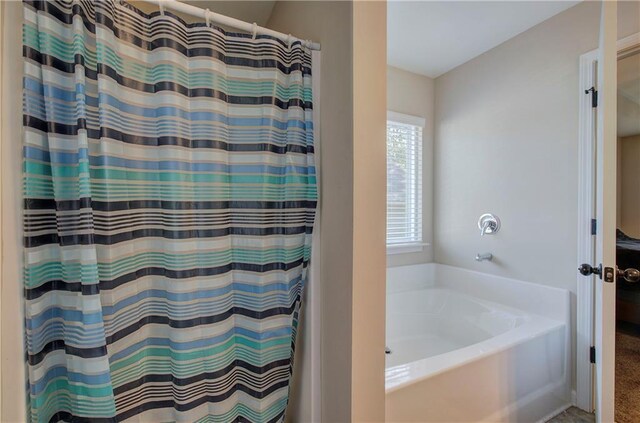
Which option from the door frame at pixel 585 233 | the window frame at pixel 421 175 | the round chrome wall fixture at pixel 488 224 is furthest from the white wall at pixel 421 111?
the door frame at pixel 585 233

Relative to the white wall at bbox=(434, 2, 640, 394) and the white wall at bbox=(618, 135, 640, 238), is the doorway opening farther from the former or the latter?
the white wall at bbox=(434, 2, 640, 394)

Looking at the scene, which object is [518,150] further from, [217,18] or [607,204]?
[217,18]

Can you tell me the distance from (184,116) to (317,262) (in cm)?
71

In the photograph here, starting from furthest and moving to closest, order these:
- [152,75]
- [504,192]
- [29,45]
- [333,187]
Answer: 1. [504,192]
2. [333,187]
3. [152,75]
4. [29,45]

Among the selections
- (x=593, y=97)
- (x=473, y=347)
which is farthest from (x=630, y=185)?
(x=473, y=347)

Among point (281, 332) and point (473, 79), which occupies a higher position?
point (473, 79)

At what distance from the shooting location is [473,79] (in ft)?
8.29

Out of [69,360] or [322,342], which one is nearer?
[69,360]

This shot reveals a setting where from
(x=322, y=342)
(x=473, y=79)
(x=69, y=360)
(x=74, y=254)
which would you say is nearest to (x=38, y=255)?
(x=74, y=254)

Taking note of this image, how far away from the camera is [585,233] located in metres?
1.83

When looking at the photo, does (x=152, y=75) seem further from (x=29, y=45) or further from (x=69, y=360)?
(x=69, y=360)

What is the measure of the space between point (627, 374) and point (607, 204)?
0.98 metres

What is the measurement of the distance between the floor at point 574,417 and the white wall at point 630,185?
112cm

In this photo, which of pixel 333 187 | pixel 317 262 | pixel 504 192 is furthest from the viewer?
pixel 504 192
